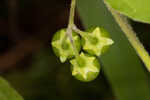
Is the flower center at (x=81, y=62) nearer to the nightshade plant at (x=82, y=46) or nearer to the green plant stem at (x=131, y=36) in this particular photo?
the nightshade plant at (x=82, y=46)

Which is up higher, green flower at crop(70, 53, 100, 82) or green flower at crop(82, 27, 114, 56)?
green flower at crop(82, 27, 114, 56)

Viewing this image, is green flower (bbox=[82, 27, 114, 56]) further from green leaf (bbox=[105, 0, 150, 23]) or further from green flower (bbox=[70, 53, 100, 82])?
green leaf (bbox=[105, 0, 150, 23])

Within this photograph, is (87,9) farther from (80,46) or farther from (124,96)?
(80,46)

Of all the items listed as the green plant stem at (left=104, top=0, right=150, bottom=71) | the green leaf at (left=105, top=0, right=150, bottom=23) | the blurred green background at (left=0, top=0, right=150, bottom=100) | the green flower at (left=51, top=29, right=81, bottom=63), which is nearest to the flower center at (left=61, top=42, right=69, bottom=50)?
the green flower at (left=51, top=29, right=81, bottom=63)

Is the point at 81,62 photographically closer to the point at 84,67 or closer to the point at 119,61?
the point at 84,67

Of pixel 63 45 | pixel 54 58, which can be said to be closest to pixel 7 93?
pixel 63 45

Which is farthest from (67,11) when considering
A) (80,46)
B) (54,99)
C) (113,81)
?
(80,46)

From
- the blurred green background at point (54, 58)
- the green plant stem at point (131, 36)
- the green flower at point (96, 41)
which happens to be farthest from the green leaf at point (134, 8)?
the blurred green background at point (54, 58)
